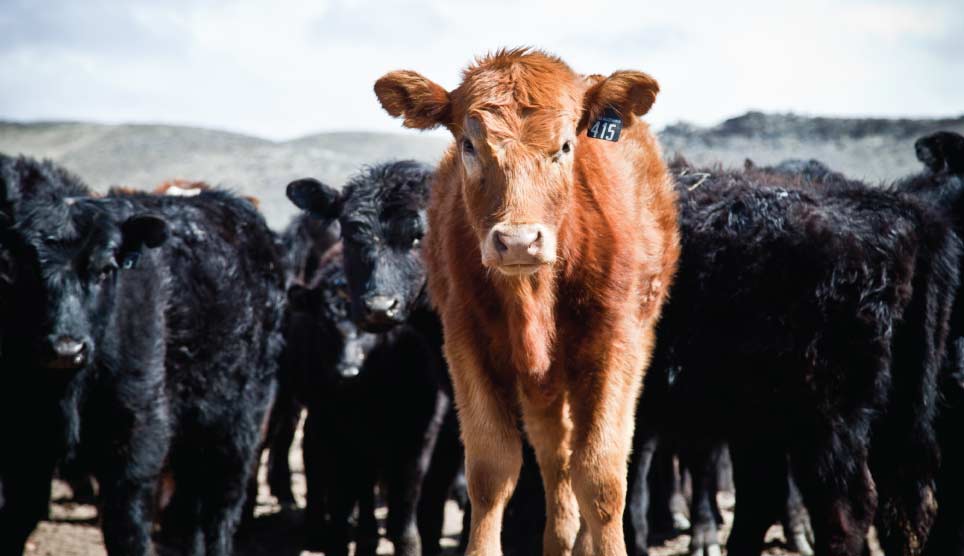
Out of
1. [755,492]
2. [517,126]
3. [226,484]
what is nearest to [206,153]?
[226,484]

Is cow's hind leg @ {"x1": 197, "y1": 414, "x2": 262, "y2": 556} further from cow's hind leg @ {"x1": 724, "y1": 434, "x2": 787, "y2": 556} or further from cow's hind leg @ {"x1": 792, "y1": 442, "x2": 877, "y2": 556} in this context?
cow's hind leg @ {"x1": 792, "y1": 442, "x2": 877, "y2": 556}

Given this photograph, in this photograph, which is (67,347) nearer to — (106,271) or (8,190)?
(106,271)

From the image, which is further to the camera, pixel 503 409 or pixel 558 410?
pixel 558 410

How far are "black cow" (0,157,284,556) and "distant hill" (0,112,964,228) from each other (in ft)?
30.5

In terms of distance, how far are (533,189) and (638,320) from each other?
1121 mm

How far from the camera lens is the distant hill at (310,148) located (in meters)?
21.4

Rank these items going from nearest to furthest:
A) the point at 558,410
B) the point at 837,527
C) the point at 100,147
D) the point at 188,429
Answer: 1. the point at 558,410
2. the point at 837,527
3. the point at 188,429
4. the point at 100,147

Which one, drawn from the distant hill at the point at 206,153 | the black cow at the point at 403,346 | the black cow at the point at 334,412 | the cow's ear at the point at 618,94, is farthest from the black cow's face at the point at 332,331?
the distant hill at the point at 206,153

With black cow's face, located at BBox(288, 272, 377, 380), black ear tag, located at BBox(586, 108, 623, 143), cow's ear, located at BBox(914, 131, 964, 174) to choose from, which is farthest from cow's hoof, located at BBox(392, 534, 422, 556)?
cow's ear, located at BBox(914, 131, 964, 174)

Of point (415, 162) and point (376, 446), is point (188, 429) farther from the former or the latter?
point (415, 162)

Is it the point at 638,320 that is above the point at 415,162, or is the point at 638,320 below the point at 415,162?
below

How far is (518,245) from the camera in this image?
13.4 feet

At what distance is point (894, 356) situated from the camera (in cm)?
598

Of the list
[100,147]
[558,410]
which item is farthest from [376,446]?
[100,147]
